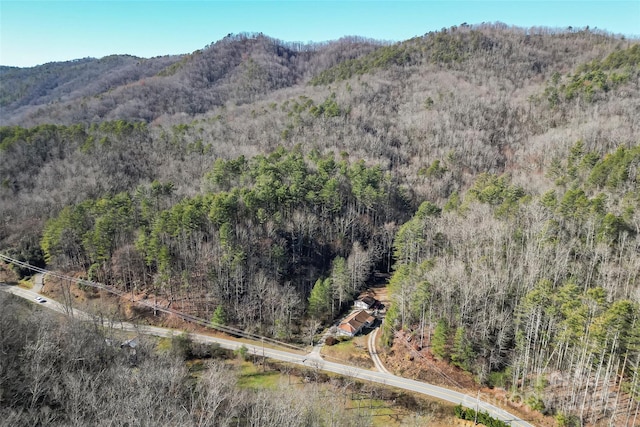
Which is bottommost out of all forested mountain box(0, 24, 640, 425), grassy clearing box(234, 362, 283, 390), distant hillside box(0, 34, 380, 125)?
grassy clearing box(234, 362, 283, 390)

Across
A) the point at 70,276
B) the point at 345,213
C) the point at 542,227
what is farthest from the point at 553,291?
the point at 70,276

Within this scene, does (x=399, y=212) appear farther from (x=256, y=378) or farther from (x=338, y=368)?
(x=256, y=378)

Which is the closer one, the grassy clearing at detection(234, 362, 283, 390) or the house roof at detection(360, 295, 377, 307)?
the grassy clearing at detection(234, 362, 283, 390)

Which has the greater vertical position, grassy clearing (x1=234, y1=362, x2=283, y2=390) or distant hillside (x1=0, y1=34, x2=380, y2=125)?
distant hillside (x1=0, y1=34, x2=380, y2=125)

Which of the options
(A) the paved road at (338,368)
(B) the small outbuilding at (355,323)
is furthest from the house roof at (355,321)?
(A) the paved road at (338,368)

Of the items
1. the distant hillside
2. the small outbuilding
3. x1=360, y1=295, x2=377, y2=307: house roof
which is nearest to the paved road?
the small outbuilding

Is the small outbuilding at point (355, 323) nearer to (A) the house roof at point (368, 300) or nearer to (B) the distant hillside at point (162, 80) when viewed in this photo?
(A) the house roof at point (368, 300)

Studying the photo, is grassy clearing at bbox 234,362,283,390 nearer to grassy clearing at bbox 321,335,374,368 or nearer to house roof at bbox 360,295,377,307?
grassy clearing at bbox 321,335,374,368
